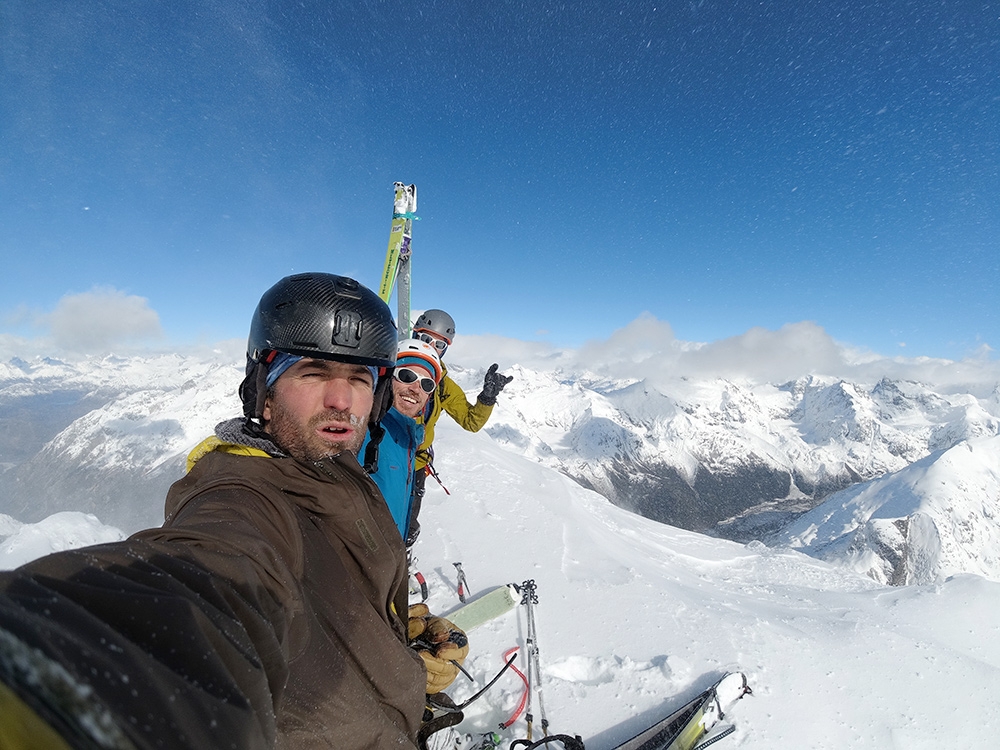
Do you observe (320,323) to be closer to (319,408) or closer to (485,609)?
(319,408)

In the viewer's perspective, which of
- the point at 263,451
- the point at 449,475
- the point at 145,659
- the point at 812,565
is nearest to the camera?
the point at 145,659

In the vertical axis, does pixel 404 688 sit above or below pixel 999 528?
above

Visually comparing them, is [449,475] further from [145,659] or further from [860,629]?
[145,659]

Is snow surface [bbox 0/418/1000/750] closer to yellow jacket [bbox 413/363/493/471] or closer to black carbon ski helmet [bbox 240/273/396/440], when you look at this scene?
yellow jacket [bbox 413/363/493/471]

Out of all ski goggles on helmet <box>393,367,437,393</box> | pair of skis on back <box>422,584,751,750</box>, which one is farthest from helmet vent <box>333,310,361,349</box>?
pair of skis on back <box>422,584,751,750</box>

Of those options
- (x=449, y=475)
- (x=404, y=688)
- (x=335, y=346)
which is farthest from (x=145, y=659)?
(x=449, y=475)

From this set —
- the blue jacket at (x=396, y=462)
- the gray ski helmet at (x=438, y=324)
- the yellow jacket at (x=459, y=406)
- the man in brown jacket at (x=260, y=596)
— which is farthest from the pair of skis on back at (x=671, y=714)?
the gray ski helmet at (x=438, y=324)

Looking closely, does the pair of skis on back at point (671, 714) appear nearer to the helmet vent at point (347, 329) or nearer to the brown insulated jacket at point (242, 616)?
the brown insulated jacket at point (242, 616)

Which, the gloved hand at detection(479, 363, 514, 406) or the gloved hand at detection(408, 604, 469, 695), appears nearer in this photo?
the gloved hand at detection(408, 604, 469, 695)
